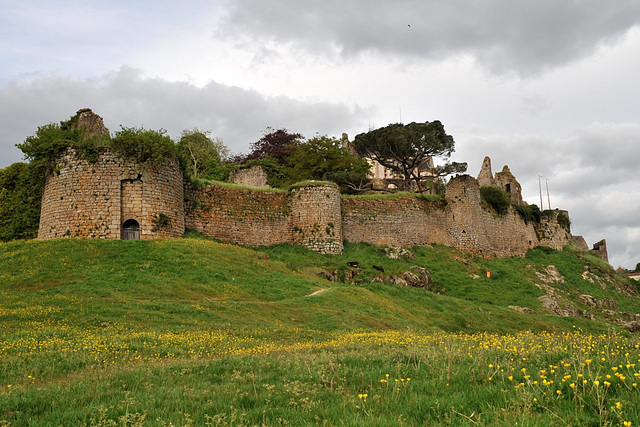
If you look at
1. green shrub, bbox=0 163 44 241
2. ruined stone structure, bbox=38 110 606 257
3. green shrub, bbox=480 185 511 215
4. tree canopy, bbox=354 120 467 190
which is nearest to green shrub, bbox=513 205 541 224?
ruined stone structure, bbox=38 110 606 257

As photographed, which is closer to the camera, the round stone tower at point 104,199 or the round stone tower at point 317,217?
the round stone tower at point 104,199

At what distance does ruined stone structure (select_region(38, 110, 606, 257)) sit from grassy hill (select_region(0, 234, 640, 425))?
1922mm

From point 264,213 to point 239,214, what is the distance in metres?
1.81

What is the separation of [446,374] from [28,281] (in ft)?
62.7

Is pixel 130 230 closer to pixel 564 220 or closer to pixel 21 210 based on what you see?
pixel 21 210

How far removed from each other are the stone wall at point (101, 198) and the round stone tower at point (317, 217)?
9.68m

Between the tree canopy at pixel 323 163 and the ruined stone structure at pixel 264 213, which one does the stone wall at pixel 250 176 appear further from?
the ruined stone structure at pixel 264 213

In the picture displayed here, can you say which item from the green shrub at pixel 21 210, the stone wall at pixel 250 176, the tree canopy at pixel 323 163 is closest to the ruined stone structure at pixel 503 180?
the tree canopy at pixel 323 163

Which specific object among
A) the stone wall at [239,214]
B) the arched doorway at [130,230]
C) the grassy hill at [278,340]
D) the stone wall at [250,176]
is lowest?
the grassy hill at [278,340]

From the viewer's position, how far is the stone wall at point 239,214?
34.8m

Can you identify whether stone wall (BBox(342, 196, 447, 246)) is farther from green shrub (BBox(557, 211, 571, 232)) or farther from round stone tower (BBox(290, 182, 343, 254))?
green shrub (BBox(557, 211, 571, 232))

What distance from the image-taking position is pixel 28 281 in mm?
21438

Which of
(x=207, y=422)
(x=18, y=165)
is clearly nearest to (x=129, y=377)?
(x=207, y=422)

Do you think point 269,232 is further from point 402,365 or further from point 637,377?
point 637,377
